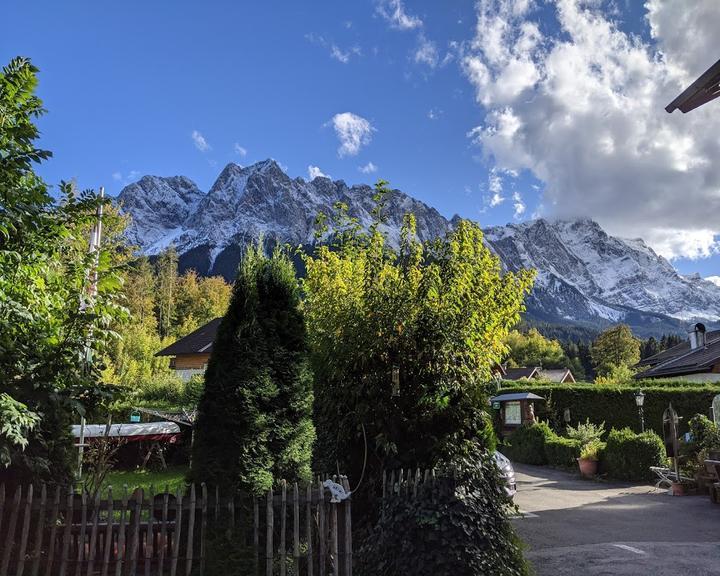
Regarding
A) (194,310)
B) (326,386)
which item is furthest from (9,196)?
(194,310)

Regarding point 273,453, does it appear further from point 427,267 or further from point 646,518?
point 646,518

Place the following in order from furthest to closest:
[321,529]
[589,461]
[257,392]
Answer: [589,461], [257,392], [321,529]

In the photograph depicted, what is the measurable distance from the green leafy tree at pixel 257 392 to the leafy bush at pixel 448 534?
1015mm

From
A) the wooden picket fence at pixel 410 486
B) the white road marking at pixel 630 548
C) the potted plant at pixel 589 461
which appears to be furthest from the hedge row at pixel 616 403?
the wooden picket fence at pixel 410 486

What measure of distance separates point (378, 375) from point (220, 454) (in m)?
2.15

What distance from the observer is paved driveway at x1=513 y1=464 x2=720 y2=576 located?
668cm

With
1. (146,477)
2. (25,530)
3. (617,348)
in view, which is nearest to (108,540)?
(25,530)

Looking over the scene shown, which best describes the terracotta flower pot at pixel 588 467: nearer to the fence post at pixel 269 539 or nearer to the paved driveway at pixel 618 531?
the paved driveway at pixel 618 531

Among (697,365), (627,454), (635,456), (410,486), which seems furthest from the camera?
(697,365)

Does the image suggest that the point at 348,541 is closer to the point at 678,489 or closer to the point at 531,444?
the point at 678,489

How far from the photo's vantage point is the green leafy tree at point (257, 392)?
522 centimetres

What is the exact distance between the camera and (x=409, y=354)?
21.9 feet

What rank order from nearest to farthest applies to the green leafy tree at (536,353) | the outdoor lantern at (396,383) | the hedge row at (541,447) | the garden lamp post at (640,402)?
the outdoor lantern at (396,383) → the hedge row at (541,447) → the garden lamp post at (640,402) → the green leafy tree at (536,353)

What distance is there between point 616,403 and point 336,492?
2111 cm
